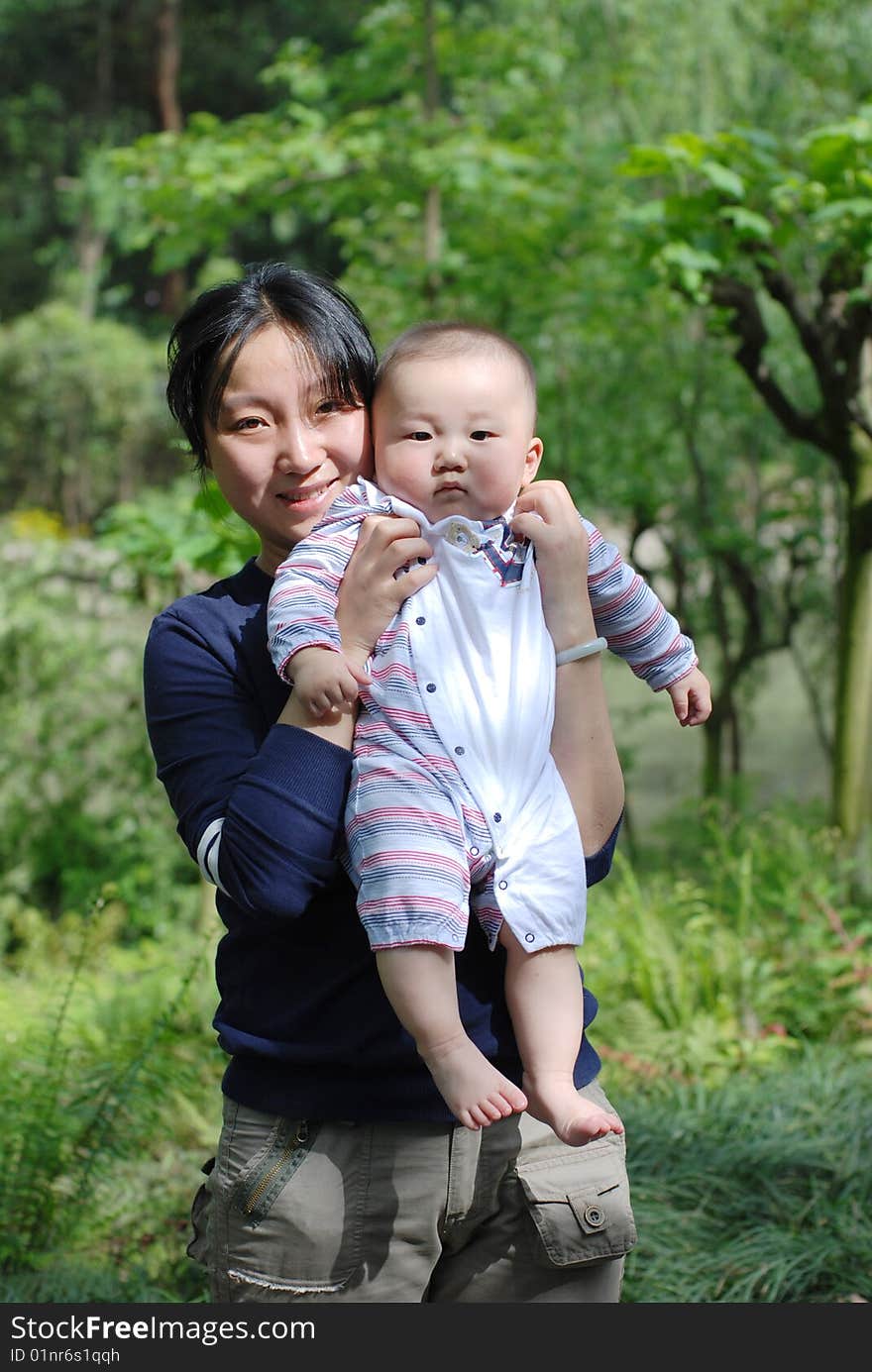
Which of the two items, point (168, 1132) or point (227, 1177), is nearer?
point (227, 1177)

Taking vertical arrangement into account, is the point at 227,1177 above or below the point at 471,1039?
below

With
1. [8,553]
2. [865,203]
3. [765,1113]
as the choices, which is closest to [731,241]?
[865,203]

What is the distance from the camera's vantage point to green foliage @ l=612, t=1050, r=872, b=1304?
9.29 feet

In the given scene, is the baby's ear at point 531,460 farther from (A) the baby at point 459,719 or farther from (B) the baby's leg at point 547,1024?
(B) the baby's leg at point 547,1024

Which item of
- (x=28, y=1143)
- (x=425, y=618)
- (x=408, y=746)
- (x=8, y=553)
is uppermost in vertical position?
(x=425, y=618)

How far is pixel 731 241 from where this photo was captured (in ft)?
13.5

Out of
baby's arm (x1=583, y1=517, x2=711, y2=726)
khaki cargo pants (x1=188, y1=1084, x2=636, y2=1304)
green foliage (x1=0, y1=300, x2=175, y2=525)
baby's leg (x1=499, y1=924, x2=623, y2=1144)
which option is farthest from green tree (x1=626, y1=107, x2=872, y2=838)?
green foliage (x1=0, y1=300, x2=175, y2=525)

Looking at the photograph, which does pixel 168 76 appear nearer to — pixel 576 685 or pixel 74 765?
pixel 74 765

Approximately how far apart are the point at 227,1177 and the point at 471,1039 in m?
0.31

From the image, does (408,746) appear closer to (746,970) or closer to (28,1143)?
(28,1143)

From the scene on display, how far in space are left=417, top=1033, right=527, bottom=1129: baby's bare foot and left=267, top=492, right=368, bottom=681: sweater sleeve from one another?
42 cm

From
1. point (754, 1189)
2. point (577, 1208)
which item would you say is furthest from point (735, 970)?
point (577, 1208)

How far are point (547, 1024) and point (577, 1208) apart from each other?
0.22m

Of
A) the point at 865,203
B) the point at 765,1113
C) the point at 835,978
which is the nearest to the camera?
the point at 765,1113
